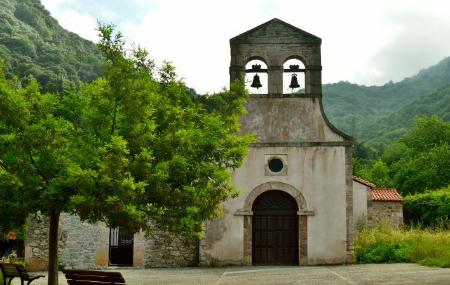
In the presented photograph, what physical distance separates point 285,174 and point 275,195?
30.0 inches

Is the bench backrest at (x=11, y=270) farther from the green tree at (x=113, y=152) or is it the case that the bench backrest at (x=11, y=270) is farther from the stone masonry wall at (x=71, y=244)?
the stone masonry wall at (x=71, y=244)

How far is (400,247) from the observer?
16.2 meters

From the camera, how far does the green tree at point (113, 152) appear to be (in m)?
8.44

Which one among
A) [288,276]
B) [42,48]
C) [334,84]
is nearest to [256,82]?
[288,276]

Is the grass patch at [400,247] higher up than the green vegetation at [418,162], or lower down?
lower down

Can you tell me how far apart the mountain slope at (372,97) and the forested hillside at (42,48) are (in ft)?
121

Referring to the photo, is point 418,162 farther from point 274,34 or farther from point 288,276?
point 288,276

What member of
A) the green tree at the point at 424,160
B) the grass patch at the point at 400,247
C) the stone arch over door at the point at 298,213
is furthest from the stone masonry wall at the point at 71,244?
the green tree at the point at 424,160

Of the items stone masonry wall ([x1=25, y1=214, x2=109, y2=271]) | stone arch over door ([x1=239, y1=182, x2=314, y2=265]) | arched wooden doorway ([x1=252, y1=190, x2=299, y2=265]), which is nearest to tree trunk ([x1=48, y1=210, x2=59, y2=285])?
stone masonry wall ([x1=25, y1=214, x2=109, y2=271])

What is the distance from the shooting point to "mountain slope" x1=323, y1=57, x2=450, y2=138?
3191 inches

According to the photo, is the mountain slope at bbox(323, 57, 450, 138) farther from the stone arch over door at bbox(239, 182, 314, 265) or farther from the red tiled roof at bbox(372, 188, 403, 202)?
the stone arch over door at bbox(239, 182, 314, 265)

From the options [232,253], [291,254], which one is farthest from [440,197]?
[232,253]

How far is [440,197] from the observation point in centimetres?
2330

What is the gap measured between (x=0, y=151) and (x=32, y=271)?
850cm
